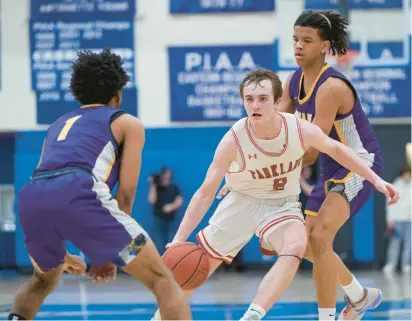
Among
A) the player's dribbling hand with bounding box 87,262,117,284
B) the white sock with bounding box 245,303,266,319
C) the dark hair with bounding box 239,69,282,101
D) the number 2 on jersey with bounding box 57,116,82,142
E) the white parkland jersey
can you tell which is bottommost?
the white sock with bounding box 245,303,266,319

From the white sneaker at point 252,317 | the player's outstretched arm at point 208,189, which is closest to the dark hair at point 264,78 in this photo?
the player's outstretched arm at point 208,189

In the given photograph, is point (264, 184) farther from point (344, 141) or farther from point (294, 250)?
point (344, 141)

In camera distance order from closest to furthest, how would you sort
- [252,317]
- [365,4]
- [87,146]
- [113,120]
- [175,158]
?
[87,146]
[113,120]
[252,317]
[365,4]
[175,158]

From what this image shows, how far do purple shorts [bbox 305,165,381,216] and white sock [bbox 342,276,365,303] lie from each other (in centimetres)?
60

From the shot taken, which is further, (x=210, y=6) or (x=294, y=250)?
(x=210, y=6)

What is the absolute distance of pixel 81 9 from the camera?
45.8ft

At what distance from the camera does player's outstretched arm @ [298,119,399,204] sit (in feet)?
17.0

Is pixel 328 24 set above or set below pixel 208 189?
above

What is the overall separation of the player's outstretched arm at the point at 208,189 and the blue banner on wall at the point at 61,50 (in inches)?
342

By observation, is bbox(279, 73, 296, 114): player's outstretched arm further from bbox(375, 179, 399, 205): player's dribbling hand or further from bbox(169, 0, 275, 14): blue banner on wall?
bbox(169, 0, 275, 14): blue banner on wall

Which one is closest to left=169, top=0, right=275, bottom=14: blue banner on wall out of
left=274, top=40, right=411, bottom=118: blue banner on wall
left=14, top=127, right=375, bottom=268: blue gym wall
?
left=274, top=40, right=411, bottom=118: blue banner on wall

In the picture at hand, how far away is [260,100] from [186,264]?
3.74 feet

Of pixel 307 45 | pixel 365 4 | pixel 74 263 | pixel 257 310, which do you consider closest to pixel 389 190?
pixel 257 310

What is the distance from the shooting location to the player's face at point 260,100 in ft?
17.2
